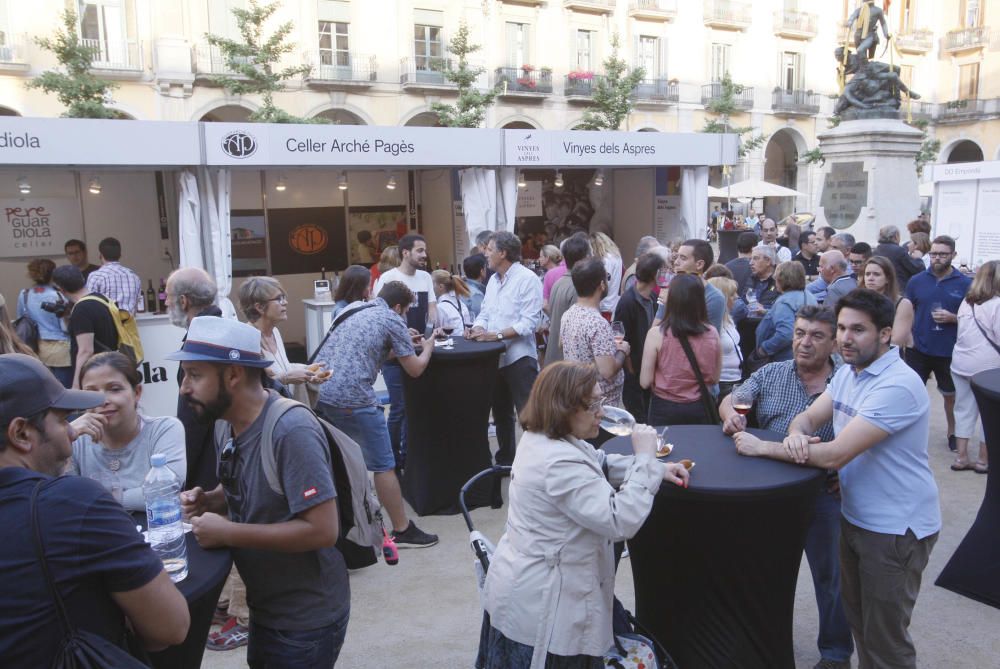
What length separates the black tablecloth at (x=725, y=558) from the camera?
8.73 ft

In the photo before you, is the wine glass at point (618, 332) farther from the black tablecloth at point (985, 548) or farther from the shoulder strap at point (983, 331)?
the shoulder strap at point (983, 331)

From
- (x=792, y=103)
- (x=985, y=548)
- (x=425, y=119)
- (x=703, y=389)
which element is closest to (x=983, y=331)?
(x=985, y=548)

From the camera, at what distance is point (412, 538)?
15.7ft

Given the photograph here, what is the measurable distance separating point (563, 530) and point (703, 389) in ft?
7.25

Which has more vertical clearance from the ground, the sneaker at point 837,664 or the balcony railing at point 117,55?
the balcony railing at point 117,55

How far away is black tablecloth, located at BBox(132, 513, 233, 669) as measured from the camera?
208 centimetres

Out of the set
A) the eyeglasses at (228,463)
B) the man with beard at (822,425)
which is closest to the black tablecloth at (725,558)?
the man with beard at (822,425)

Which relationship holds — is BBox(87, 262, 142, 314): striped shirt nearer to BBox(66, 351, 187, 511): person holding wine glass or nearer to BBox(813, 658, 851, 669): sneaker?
BBox(66, 351, 187, 511): person holding wine glass

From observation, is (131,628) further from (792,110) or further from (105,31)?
(792,110)

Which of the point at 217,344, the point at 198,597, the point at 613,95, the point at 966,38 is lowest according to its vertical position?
the point at 198,597

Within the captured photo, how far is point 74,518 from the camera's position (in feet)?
4.76

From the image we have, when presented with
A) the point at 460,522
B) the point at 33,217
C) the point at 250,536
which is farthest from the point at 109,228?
the point at 250,536

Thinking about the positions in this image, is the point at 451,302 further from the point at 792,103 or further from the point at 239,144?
the point at 792,103

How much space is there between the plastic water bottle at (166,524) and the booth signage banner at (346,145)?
267 inches
